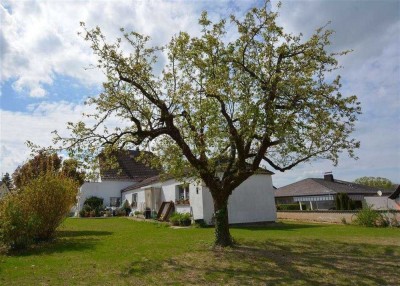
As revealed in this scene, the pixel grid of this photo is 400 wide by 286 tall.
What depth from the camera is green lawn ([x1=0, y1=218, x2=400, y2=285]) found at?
9.01 m

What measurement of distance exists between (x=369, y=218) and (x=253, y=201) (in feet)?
27.4

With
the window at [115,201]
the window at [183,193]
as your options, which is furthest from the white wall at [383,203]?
the window at [115,201]

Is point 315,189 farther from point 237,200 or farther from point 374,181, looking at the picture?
point 374,181

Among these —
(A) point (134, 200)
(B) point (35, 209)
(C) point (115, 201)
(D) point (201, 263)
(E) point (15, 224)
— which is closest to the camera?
(D) point (201, 263)

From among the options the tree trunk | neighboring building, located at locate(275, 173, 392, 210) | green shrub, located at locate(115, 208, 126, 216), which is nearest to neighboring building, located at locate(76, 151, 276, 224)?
green shrub, located at locate(115, 208, 126, 216)

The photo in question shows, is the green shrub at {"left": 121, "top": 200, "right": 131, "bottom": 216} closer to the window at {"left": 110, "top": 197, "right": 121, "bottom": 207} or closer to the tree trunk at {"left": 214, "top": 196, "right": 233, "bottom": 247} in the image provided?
the window at {"left": 110, "top": 197, "right": 121, "bottom": 207}

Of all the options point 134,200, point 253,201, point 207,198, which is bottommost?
point 253,201

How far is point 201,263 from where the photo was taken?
429 inches

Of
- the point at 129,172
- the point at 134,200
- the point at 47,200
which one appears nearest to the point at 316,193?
the point at 134,200

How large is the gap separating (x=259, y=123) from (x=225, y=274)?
5.20 m

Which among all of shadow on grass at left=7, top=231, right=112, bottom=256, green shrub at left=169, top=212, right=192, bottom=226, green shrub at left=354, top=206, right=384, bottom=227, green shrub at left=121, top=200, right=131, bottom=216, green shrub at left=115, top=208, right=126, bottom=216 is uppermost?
green shrub at left=121, top=200, right=131, bottom=216

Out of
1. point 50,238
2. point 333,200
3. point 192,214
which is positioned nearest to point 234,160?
point 50,238

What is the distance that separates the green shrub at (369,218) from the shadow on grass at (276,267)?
1164 cm

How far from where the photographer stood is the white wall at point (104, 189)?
41.5 metres
